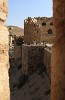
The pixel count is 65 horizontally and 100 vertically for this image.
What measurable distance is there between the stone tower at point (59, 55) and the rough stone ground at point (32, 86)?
10.4 m

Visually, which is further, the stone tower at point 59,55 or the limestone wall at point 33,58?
the limestone wall at point 33,58

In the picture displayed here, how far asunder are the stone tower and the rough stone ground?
10.4 meters

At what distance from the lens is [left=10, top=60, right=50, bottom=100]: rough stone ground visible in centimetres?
1544

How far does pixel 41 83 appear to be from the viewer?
1672cm

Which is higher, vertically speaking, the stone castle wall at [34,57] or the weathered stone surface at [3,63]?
the weathered stone surface at [3,63]

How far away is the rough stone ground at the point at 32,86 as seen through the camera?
50.6 feet

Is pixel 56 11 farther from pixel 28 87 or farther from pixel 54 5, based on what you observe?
pixel 28 87

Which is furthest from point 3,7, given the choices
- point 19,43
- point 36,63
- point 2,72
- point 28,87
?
point 19,43

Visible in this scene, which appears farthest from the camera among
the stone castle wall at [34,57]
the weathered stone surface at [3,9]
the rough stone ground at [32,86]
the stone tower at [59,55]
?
the stone castle wall at [34,57]

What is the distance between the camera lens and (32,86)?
17.5 metres

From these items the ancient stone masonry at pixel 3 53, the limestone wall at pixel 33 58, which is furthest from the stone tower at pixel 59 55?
the limestone wall at pixel 33 58

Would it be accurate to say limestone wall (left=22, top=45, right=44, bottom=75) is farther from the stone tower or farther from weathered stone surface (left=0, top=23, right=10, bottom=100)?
weathered stone surface (left=0, top=23, right=10, bottom=100)

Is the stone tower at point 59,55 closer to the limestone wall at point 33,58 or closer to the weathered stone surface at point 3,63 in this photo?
the weathered stone surface at point 3,63

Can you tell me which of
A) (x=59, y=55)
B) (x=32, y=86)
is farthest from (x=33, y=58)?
(x=59, y=55)
